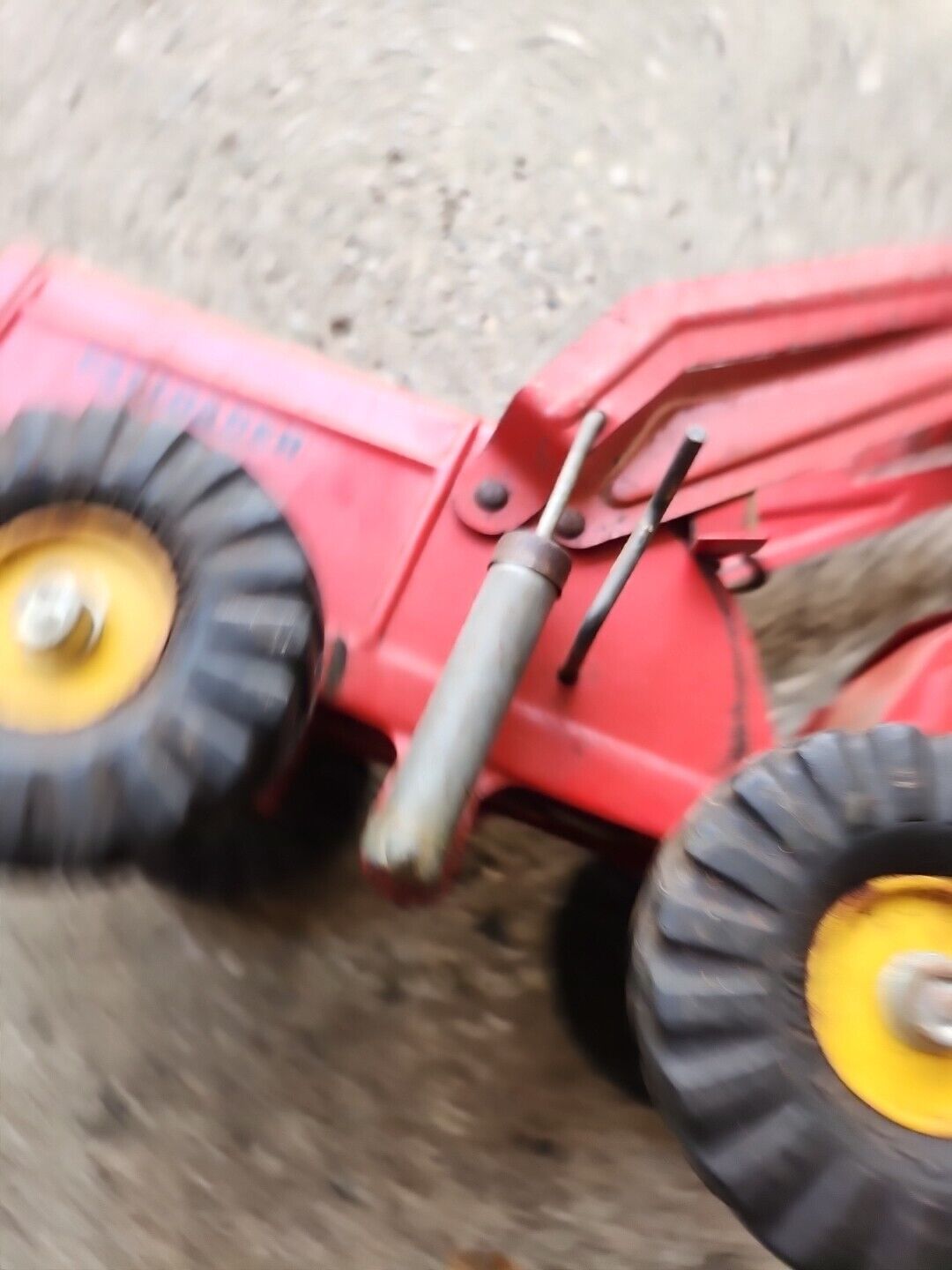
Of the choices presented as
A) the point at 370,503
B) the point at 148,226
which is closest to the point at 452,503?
the point at 370,503

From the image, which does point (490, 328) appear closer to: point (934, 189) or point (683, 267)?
point (683, 267)

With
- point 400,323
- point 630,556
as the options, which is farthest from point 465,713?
point 400,323

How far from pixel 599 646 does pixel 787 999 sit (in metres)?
0.19

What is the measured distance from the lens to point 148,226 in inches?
31.9

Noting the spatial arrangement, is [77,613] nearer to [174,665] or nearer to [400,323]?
[174,665]

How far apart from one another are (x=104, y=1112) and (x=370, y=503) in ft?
Answer: 1.36

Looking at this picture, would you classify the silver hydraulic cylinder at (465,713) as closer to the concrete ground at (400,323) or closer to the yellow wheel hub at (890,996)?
the yellow wheel hub at (890,996)

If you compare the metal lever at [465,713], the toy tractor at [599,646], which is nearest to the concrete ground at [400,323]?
the toy tractor at [599,646]

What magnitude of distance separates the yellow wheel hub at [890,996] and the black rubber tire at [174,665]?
227mm

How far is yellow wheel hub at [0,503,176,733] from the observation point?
448 millimetres

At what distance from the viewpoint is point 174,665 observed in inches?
17.7

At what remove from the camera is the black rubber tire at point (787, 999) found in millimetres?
422

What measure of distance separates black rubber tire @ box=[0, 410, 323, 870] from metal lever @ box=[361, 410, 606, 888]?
0.17ft

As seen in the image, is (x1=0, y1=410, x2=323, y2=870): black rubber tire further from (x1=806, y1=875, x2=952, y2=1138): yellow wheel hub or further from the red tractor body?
(x1=806, y1=875, x2=952, y2=1138): yellow wheel hub
